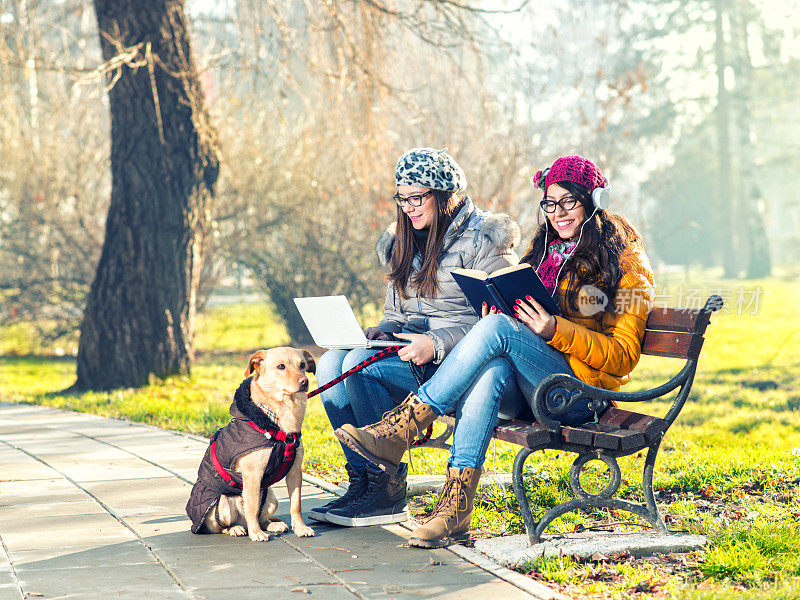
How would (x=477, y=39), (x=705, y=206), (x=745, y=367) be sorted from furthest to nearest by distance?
(x=705, y=206) → (x=745, y=367) → (x=477, y=39)

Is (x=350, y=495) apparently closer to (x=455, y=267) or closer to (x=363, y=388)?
(x=363, y=388)

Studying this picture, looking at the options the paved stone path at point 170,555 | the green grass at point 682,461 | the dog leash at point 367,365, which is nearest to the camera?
the paved stone path at point 170,555

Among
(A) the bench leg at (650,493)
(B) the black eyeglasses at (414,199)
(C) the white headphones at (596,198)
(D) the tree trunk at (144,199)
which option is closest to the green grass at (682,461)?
(A) the bench leg at (650,493)

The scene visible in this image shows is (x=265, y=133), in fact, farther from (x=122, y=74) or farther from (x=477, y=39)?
(x=477, y=39)

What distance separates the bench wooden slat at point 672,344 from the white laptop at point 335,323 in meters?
1.12

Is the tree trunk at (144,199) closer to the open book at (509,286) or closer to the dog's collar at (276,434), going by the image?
the dog's collar at (276,434)

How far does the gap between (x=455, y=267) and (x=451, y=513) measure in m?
1.23

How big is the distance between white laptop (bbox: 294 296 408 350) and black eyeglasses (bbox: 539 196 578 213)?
918 mm

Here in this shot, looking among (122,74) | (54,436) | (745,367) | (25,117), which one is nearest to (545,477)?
(54,436)

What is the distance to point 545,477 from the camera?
16.7 ft

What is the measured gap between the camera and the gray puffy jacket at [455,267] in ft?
14.6

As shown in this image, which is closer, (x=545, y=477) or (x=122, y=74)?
(x=545, y=477)

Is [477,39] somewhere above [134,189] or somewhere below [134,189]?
above

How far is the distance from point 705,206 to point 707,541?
3851 centimetres
